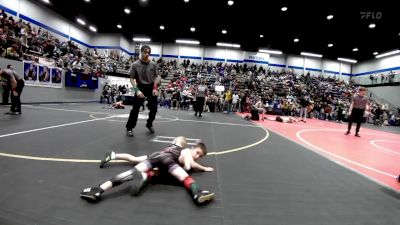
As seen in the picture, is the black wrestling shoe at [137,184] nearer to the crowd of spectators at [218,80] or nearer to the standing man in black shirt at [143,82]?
the standing man in black shirt at [143,82]

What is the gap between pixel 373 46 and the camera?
85.3 ft

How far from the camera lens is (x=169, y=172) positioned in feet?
8.37

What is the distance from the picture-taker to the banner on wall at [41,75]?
12419 mm

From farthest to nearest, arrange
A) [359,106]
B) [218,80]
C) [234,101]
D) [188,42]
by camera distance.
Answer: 1. [188,42]
2. [218,80]
3. [234,101]
4. [359,106]

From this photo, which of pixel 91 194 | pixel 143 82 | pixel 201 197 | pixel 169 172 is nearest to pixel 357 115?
pixel 143 82

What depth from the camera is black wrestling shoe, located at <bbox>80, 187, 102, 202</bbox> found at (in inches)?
79.2

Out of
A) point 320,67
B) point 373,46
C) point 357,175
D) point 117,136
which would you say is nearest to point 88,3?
point 117,136

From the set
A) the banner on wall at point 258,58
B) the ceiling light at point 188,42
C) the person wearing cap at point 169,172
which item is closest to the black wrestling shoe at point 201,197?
the person wearing cap at point 169,172

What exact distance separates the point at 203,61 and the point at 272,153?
28902 mm

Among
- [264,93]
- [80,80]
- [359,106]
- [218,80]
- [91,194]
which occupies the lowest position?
[91,194]

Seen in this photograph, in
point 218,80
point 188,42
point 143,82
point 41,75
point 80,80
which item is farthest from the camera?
point 188,42

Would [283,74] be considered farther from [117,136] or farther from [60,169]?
[60,169]

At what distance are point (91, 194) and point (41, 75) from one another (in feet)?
44.9

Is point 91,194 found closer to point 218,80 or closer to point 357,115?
point 357,115
